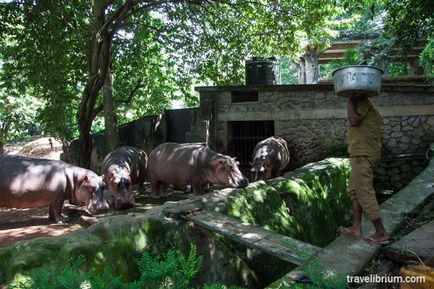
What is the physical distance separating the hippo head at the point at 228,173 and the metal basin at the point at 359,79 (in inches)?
151

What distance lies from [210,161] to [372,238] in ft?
15.2

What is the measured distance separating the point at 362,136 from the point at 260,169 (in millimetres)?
5473

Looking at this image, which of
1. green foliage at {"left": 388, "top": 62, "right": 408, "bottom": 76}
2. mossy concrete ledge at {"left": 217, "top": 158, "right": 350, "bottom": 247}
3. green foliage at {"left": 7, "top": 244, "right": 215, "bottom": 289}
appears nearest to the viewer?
green foliage at {"left": 7, "top": 244, "right": 215, "bottom": 289}

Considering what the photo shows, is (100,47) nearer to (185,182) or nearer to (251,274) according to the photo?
(185,182)

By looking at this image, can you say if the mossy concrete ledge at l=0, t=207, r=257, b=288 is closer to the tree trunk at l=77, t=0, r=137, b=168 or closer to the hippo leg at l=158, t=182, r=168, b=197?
the hippo leg at l=158, t=182, r=168, b=197

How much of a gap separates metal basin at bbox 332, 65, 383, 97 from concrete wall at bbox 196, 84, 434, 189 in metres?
6.71

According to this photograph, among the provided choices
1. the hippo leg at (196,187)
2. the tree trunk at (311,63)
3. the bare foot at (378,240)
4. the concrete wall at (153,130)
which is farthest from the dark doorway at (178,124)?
the bare foot at (378,240)

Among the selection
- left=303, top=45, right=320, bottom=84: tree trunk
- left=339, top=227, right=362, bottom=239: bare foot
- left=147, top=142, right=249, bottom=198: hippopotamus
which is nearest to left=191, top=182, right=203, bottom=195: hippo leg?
left=147, top=142, right=249, bottom=198: hippopotamus

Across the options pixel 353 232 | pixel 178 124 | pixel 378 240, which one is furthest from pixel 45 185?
pixel 178 124

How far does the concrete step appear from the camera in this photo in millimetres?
3527

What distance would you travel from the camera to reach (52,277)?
7.84 feet

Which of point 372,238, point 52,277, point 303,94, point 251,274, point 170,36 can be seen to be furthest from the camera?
point 170,36

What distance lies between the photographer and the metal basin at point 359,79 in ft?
12.9

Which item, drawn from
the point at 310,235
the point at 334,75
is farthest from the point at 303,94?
the point at 334,75
